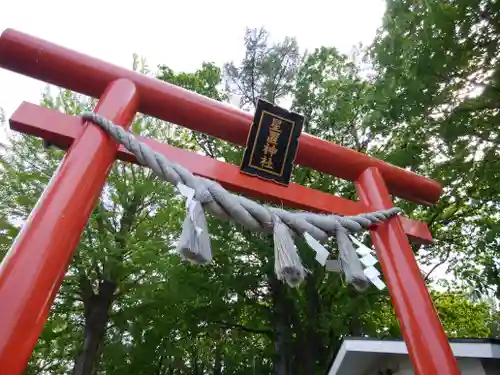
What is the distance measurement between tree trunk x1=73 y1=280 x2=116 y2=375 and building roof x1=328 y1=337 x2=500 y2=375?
13.8 ft

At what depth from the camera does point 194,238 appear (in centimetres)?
199

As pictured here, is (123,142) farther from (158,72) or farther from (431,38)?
(158,72)

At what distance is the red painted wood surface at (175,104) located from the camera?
2398 millimetres

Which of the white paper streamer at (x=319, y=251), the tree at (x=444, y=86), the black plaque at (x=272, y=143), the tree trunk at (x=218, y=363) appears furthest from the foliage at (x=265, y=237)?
the white paper streamer at (x=319, y=251)

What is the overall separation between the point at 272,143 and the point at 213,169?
1.90ft

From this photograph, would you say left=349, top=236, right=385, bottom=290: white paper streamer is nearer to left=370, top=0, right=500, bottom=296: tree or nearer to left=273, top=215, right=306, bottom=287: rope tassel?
left=273, top=215, right=306, bottom=287: rope tassel

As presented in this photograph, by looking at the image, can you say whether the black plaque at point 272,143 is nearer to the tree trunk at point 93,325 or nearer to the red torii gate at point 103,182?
the red torii gate at point 103,182

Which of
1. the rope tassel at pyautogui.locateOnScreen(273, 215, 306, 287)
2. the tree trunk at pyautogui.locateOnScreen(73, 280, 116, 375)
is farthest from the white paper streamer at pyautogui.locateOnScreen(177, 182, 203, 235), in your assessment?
the tree trunk at pyautogui.locateOnScreen(73, 280, 116, 375)

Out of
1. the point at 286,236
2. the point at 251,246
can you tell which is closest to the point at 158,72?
the point at 251,246

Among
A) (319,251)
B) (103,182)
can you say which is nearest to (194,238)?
(103,182)

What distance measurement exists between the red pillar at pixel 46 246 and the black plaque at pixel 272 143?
1050mm

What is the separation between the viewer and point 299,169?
8.61 metres

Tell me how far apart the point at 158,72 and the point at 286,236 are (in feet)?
24.2

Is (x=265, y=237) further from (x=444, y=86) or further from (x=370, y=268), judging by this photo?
(x=370, y=268)
